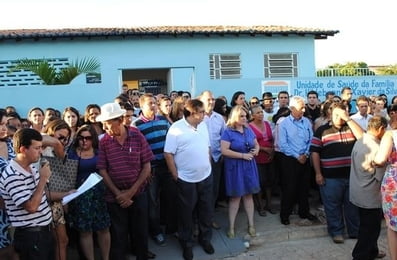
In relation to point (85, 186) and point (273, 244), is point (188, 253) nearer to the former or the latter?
point (273, 244)

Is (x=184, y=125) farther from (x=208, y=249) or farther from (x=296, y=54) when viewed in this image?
(x=296, y=54)

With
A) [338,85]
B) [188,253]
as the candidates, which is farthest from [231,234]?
[338,85]

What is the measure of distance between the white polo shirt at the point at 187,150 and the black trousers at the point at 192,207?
0.35 feet

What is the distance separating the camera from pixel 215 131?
572cm

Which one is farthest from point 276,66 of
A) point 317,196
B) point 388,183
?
point 388,183

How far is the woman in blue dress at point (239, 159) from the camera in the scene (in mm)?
5266

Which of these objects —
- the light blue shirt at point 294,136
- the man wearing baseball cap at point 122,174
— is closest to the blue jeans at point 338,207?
the light blue shirt at point 294,136

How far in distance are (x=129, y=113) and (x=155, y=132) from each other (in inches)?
15.9

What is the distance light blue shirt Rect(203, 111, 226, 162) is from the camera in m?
5.69

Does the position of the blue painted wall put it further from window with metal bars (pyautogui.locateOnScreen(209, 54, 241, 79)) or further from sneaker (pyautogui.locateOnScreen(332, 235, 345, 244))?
sneaker (pyautogui.locateOnScreen(332, 235, 345, 244))

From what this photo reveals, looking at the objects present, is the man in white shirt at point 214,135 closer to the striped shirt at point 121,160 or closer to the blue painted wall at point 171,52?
the striped shirt at point 121,160

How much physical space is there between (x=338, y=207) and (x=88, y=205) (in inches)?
124

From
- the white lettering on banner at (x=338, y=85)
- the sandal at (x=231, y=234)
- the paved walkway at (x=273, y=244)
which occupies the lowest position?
the paved walkway at (x=273, y=244)

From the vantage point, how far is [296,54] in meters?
15.2
